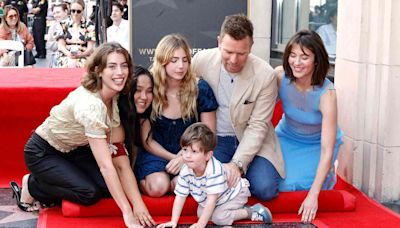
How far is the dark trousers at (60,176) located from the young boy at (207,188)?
0.54 metres

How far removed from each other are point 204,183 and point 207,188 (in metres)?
0.05

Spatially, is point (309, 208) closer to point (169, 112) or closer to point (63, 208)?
point (169, 112)

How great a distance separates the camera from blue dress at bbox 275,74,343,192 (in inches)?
190

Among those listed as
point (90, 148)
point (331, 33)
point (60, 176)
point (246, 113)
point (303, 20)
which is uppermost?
point (303, 20)

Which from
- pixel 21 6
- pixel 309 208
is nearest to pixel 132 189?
pixel 309 208

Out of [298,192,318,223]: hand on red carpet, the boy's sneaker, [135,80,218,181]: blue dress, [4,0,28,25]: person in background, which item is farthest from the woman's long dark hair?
[4,0,28,25]: person in background

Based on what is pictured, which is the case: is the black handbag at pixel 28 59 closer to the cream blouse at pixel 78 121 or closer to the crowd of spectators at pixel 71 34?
the crowd of spectators at pixel 71 34

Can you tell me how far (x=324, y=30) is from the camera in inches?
307

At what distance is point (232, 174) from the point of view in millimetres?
4535

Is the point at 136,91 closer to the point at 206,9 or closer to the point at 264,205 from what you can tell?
the point at 264,205

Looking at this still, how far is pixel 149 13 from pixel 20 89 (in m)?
2.66

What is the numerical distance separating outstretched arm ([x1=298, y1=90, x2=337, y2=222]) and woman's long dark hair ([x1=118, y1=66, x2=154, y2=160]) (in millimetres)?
1061

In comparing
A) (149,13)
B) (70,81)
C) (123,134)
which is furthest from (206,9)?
(123,134)

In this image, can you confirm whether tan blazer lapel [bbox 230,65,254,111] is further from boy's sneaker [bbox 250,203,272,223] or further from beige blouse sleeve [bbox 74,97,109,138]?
beige blouse sleeve [bbox 74,97,109,138]
